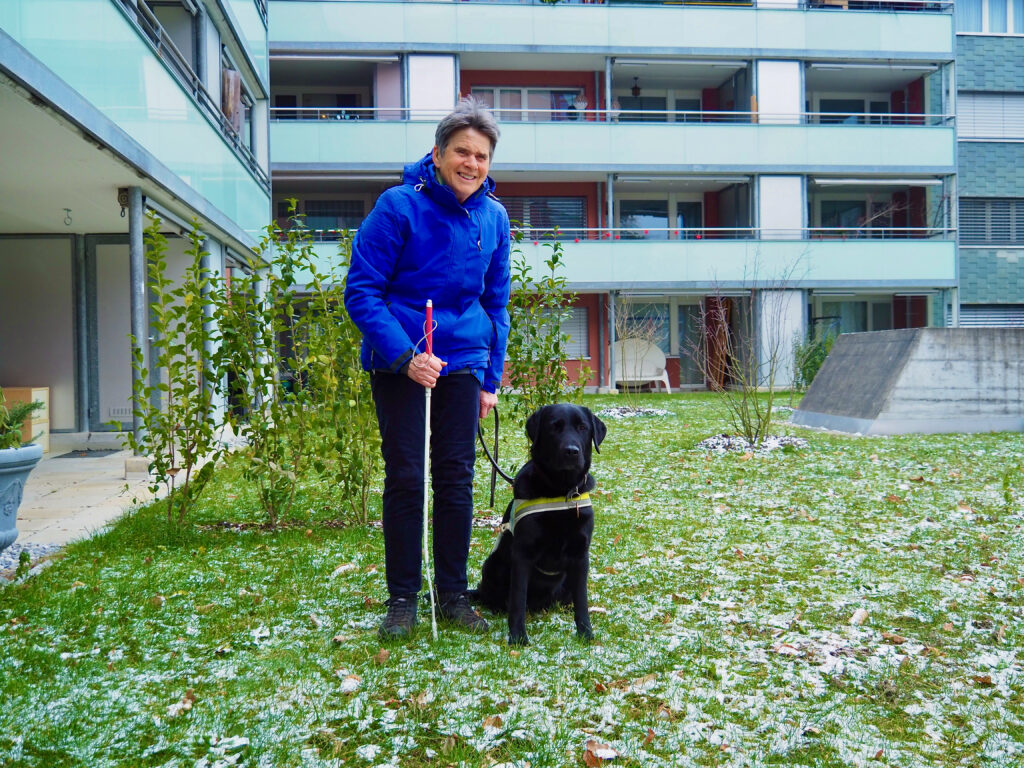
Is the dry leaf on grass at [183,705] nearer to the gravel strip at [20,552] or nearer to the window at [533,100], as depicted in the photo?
the gravel strip at [20,552]

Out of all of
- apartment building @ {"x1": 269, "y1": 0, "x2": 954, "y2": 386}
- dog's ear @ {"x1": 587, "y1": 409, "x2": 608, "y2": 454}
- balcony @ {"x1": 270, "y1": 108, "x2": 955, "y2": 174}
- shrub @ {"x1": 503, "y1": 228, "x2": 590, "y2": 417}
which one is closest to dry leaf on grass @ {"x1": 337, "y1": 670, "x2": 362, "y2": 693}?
dog's ear @ {"x1": 587, "y1": 409, "x2": 608, "y2": 454}

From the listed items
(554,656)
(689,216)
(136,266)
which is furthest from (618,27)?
(554,656)

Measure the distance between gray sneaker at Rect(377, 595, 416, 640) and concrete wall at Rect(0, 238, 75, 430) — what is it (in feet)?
33.8

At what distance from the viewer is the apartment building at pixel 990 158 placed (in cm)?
2709

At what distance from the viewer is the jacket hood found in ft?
11.7

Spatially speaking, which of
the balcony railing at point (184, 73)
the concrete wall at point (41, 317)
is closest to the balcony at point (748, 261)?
the balcony railing at point (184, 73)

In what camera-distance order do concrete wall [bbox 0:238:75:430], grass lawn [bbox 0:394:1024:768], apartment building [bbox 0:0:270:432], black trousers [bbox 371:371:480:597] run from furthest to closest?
concrete wall [bbox 0:238:75:430] < apartment building [bbox 0:0:270:432] < black trousers [bbox 371:371:480:597] < grass lawn [bbox 0:394:1024:768]

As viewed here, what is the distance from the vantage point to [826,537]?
18.5ft

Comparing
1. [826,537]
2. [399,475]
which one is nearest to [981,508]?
[826,537]

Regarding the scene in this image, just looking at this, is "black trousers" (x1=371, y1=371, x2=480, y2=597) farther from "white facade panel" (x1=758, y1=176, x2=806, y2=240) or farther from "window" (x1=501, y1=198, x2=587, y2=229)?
"white facade panel" (x1=758, y1=176, x2=806, y2=240)

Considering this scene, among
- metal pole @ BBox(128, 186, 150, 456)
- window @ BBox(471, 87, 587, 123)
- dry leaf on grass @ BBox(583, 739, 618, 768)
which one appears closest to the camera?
dry leaf on grass @ BBox(583, 739, 618, 768)

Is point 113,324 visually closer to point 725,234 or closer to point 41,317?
point 41,317

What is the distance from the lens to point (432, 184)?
3.58 m

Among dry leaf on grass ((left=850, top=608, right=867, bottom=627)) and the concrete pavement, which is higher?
the concrete pavement
